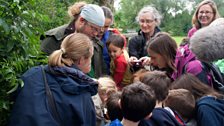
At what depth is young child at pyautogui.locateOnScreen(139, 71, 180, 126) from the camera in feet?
7.65

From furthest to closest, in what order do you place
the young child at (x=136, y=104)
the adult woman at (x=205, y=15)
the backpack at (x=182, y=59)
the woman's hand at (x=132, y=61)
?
the adult woman at (x=205, y=15) → the woman's hand at (x=132, y=61) → the backpack at (x=182, y=59) → the young child at (x=136, y=104)

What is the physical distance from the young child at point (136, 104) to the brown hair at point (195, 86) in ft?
2.01

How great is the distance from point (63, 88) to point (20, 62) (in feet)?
1.02

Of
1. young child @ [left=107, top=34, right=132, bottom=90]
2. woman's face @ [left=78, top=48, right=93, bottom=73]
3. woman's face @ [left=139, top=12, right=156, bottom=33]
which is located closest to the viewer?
woman's face @ [left=78, top=48, right=93, bottom=73]

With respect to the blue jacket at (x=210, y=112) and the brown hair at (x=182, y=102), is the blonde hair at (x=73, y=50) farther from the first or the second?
the blue jacket at (x=210, y=112)

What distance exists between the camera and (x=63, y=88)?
213cm

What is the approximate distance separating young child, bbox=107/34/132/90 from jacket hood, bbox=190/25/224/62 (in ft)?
4.11

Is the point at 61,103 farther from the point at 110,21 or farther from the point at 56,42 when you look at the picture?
the point at 110,21

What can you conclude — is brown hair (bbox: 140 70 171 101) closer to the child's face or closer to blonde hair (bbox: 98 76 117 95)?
blonde hair (bbox: 98 76 117 95)

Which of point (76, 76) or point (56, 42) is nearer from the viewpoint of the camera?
point (76, 76)

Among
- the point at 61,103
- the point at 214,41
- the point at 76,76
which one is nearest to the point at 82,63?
the point at 76,76

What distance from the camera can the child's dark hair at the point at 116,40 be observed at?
3.98 meters

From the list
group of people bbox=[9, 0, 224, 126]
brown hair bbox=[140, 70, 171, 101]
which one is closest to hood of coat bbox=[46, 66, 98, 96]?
A: group of people bbox=[9, 0, 224, 126]

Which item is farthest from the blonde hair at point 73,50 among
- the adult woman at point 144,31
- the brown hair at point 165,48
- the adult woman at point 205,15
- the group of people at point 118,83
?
the adult woman at point 205,15
